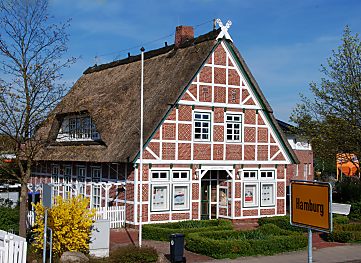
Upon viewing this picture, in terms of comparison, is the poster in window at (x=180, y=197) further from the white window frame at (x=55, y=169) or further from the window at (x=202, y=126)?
the white window frame at (x=55, y=169)

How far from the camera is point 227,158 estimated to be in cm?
2683

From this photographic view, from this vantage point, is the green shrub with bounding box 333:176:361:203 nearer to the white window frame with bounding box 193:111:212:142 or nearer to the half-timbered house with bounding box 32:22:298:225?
the half-timbered house with bounding box 32:22:298:225

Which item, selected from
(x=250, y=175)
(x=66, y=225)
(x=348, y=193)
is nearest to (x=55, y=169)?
(x=250, y=175)

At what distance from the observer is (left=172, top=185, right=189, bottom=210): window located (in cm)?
2519

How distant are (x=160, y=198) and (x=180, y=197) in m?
1.13

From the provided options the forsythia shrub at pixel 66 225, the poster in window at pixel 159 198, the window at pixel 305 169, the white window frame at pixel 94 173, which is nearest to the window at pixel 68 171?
the white window frame at pixel 94 173

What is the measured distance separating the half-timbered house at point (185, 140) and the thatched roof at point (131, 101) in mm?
67

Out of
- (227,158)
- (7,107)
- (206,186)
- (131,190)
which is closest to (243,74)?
(227,158)

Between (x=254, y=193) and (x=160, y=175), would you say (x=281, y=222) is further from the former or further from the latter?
(x=160, y=175)

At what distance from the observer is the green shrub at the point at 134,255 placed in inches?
638

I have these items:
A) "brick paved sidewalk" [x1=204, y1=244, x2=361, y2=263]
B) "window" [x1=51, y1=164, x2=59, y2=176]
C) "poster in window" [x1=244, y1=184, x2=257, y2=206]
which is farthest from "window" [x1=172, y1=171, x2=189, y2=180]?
"window" [x1=51, y1=164, x2=59, y2=176]

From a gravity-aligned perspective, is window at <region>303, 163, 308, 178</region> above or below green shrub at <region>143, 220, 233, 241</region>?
above

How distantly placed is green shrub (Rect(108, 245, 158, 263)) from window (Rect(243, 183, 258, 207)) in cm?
1125

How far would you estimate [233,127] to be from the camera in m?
27.2
